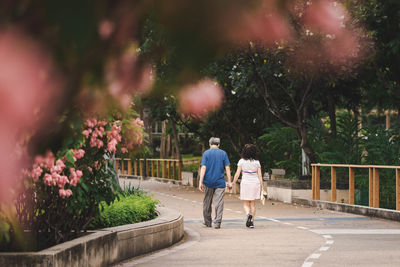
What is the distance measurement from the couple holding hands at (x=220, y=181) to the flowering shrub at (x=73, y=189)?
20.7ft

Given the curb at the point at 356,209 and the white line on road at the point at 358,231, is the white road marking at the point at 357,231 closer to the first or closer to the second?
the white line on road at the point at 358,231

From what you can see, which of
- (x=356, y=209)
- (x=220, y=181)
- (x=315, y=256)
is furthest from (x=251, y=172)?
(x=315, y=256)

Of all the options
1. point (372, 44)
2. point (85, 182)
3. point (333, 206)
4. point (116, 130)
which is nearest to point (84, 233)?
point (85, 182)

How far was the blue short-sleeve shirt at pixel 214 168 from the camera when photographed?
53.4 ft

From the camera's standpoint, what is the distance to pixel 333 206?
20.8m

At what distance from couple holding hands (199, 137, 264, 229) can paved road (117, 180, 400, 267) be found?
406mm

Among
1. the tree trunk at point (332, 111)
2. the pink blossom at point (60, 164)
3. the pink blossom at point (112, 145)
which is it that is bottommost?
the pink blossom at point (60, 164)

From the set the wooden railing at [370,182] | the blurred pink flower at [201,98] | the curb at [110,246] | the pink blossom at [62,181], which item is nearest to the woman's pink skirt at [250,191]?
the curb at [110,246]

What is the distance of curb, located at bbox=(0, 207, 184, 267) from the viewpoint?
24.7 feet

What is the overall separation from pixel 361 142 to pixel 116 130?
50.8 ft

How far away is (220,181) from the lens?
16297 millimetres

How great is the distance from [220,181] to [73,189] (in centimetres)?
735

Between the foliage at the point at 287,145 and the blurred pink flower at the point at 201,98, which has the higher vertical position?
the foliage at the point at 287,145

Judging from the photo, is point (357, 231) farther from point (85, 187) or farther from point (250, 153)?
point (85, 187)
